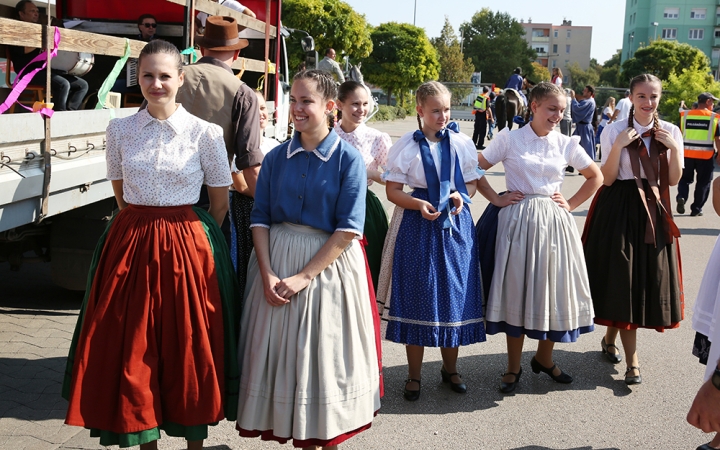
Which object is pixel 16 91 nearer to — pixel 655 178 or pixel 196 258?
pixel 196 258

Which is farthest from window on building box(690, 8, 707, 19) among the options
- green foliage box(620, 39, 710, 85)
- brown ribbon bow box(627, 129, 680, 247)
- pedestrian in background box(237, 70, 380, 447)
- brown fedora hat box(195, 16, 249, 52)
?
pedestrian in background box(237, 70, 380, 447)

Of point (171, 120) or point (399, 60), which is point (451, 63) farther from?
point (171, 120)

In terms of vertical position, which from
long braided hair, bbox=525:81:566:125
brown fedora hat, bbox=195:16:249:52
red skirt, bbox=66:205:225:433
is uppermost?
brown fedora hat, bbox=195:16:249:52

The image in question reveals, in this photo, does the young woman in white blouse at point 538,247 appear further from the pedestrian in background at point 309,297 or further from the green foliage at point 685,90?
the green foliage at point 685,90

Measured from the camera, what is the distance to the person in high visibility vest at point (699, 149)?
11516 mm

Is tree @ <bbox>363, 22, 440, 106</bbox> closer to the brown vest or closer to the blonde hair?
the blonde hair

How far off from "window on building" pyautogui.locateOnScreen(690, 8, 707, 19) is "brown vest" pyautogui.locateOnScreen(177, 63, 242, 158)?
309 feet

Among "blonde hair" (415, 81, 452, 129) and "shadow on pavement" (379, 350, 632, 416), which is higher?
"blonde hair" (415, 81, 452, 129)

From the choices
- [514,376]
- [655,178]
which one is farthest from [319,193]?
[655,178]

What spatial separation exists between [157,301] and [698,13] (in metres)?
95.6

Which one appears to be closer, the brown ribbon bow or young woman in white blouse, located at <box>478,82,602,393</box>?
young woman in white blouse, located at <box>478,82,602,393</box>

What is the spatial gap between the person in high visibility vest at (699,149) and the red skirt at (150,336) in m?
10.1

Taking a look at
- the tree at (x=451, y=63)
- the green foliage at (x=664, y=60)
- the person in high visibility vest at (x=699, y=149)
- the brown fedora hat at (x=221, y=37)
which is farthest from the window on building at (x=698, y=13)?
the brown fedora hat at (x=221, y=37)

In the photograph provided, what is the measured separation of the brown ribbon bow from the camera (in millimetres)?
4684
